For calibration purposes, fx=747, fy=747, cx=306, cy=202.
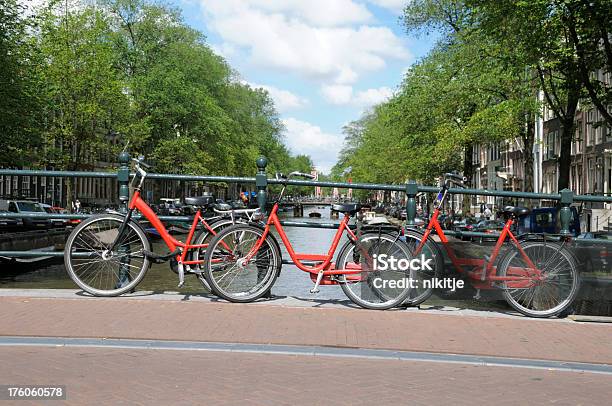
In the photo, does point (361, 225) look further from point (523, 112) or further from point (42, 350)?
point (523, 112)

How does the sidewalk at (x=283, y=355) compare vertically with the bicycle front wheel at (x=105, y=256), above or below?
below

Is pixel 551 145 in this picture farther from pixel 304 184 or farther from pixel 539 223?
pixel 304 184

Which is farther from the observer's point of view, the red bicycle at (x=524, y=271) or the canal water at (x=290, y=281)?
the canal water at (x=290, y=281)

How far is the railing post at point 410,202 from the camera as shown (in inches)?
323

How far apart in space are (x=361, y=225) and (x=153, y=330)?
2385 mm

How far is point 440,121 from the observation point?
39500mm

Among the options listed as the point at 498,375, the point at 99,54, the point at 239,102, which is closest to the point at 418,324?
the point at 498,375

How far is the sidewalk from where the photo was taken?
16.0 ft

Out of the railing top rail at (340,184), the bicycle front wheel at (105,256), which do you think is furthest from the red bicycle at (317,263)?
the bicycle front wheel at (105,256)

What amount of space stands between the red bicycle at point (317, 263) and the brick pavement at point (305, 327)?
0.69 ft

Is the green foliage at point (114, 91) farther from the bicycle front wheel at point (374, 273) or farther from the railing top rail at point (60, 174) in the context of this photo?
the bicycle front wheel at point (374, 273)

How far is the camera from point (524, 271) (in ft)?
25.2

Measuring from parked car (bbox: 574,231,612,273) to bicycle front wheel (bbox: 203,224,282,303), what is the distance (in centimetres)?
313

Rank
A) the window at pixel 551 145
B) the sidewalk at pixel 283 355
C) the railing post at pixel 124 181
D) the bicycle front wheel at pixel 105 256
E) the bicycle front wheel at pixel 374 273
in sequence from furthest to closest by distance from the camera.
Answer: the window at pixel 551 145
the railing post at pixel 124 181
the bicycle front wheel at pixel 105 256
the bicycle front wheel at pixel 374 273
the sidewalk at pixel 283 355
